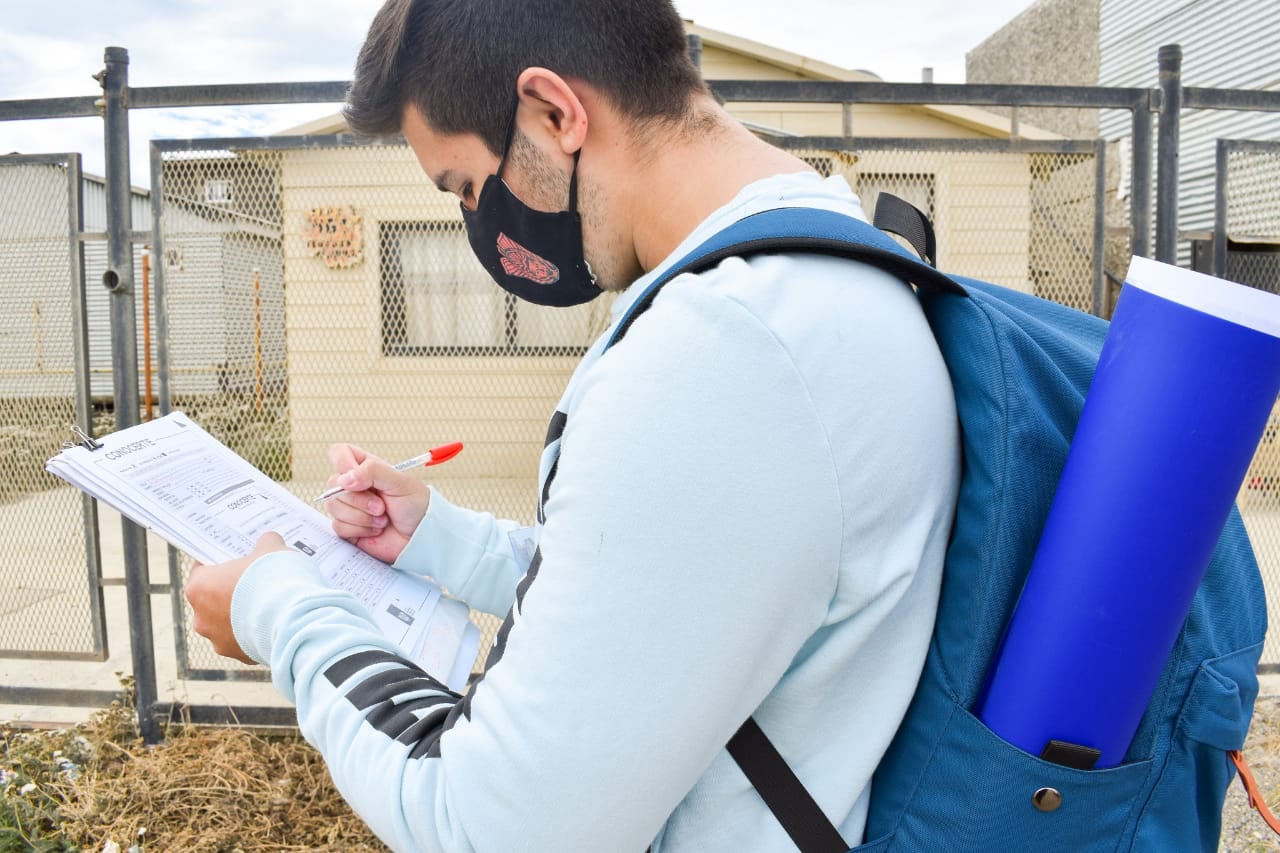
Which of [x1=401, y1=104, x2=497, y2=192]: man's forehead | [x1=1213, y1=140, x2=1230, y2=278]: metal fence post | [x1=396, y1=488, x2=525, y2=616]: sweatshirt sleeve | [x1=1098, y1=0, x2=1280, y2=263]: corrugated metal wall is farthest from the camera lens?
[x1=1098, y1=0, x2=1280, y2=263]: corrugated metal wall

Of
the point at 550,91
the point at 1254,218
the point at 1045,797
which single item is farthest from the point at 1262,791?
the point at 550,91

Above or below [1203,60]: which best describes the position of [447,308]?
below

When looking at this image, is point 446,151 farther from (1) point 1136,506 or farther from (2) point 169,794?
(2) point 169,794

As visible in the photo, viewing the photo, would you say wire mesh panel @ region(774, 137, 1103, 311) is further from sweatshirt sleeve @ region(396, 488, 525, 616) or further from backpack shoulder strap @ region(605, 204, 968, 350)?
backpack shoulder strap @ region(605, 204, 968, 350)

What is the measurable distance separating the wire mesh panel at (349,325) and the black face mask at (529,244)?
1517mm

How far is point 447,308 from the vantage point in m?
3.05

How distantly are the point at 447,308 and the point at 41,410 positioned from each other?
1.49m

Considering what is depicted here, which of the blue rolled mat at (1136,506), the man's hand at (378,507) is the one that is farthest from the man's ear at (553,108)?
the man's hand at (378,507)

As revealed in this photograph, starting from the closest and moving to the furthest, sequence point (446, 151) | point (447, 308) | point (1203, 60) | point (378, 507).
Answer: point (446, 151), point (378, 507), point (447, 308), point (1203, 60)

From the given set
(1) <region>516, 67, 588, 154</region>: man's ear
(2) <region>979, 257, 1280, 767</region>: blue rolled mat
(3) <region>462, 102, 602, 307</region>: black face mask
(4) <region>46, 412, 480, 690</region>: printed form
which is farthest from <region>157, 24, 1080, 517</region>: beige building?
(2) <region>979, 257, 1280, 767</region>: blue rolled mat

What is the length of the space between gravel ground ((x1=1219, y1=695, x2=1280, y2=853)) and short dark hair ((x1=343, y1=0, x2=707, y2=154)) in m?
2.60

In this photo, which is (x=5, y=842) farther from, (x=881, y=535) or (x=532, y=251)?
(x=881, y=535)

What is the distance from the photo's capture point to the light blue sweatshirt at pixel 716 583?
2.42 ft

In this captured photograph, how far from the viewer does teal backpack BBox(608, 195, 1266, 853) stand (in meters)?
0.82
